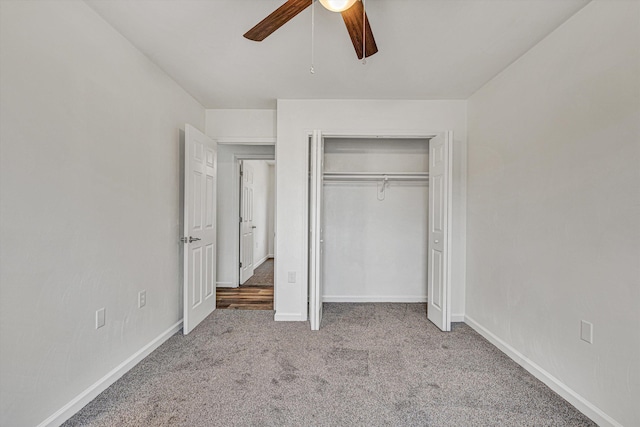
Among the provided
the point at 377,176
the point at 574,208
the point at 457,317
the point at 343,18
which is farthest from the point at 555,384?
the point at 343,18

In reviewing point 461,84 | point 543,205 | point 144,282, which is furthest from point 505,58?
point 144,282

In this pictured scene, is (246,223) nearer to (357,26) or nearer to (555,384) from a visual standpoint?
(357,26)

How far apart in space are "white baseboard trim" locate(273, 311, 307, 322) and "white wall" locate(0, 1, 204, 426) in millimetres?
1167

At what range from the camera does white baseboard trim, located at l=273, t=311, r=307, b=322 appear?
3.25 meters

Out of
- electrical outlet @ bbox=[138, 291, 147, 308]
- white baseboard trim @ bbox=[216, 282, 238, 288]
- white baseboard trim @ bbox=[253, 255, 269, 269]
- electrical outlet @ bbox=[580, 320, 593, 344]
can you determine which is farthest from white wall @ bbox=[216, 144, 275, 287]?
electrical outlet @ bbox=[580, 320, 593, 344]

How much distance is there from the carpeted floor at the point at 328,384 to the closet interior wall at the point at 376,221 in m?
0.97

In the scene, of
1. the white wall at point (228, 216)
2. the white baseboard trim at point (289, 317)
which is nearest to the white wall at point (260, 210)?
the white wall at point (228, 216)

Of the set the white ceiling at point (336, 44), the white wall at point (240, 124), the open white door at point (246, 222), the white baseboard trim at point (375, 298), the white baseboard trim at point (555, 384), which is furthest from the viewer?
the open white door at point (246, 222)

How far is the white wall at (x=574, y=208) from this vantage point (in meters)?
1.55

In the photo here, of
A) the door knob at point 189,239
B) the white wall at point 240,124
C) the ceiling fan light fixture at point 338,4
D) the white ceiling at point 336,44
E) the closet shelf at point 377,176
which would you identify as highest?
the white ceiling at point 336,44

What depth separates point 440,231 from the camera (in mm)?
3064

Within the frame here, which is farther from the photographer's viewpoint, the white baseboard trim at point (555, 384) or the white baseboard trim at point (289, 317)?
the white baseboard trim at point (289, 317)

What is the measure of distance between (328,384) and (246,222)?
346 centimetres

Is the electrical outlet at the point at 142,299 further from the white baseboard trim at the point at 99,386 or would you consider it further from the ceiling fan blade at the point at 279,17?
the ceiling fan blade at the point at 279,17
